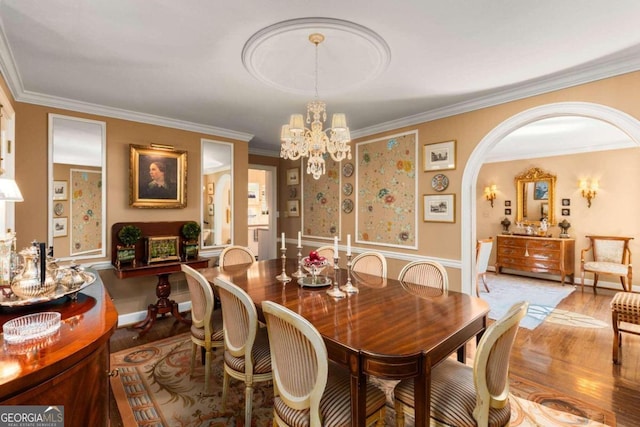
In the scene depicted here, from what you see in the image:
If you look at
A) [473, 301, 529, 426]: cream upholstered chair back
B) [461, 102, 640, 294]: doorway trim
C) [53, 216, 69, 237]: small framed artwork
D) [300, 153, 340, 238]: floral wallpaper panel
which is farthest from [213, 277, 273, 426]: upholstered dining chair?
[300, 153, 340, 238]: floral wallpaper panel

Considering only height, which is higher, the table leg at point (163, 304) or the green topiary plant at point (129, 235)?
the green topiary plant at point (129, 235)

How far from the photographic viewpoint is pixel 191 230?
388 cm

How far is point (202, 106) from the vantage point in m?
3.30

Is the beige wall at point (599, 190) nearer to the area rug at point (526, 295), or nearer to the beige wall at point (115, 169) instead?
the area rug at point (526, 295)

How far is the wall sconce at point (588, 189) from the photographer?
5.22 m

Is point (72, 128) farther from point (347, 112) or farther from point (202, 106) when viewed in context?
point (347, 112)

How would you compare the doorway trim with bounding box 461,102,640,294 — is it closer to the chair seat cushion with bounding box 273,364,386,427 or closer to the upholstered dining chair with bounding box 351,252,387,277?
the upholstered dining chair with bounding box 351,252,387,277

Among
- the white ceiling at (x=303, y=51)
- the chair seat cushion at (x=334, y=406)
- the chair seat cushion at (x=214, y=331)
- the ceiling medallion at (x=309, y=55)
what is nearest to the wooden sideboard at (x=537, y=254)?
the white ceiling at (x=303, y=51)

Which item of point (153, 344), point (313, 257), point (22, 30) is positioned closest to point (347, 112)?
point (313, 257)

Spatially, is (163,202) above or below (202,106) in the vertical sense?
below

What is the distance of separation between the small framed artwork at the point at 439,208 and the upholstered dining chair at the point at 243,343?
8.14ft

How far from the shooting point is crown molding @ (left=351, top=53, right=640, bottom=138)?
7.59ft

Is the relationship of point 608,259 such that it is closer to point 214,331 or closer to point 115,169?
point 214,331

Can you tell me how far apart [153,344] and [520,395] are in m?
3.24
